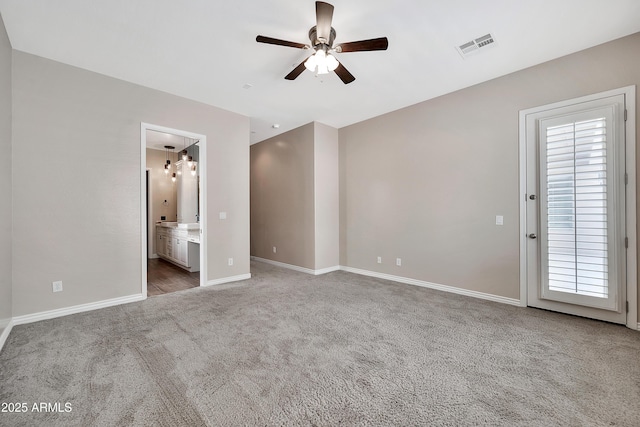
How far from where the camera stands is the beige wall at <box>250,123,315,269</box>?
213 inches

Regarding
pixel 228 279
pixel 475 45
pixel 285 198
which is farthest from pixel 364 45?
pixel 228 279

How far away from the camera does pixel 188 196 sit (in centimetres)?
660

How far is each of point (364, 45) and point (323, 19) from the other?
0.43m

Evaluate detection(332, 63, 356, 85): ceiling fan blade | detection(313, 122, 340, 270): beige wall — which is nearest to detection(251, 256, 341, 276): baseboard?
detection(313, 122, 340, 270): beige wall

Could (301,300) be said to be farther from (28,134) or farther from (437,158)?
(28,134)

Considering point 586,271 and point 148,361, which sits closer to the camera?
point 148,361

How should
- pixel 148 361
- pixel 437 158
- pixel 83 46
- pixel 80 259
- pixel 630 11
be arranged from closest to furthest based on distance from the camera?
Answer: pixel 148 361, pixel 630 11, pixel 83 46, pixel 80 259, pixel 437 158

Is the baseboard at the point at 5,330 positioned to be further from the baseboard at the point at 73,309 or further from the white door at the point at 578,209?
the white door at the point at 578,209

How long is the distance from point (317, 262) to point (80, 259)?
3.51 meters

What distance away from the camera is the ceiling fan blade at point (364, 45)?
2.33m

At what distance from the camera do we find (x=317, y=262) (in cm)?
527

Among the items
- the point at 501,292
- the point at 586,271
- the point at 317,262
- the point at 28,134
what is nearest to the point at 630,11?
the point at 586,271

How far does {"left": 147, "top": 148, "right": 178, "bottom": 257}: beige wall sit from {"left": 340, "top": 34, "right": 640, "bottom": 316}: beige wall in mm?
5197

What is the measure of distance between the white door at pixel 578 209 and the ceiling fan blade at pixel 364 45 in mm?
2304
